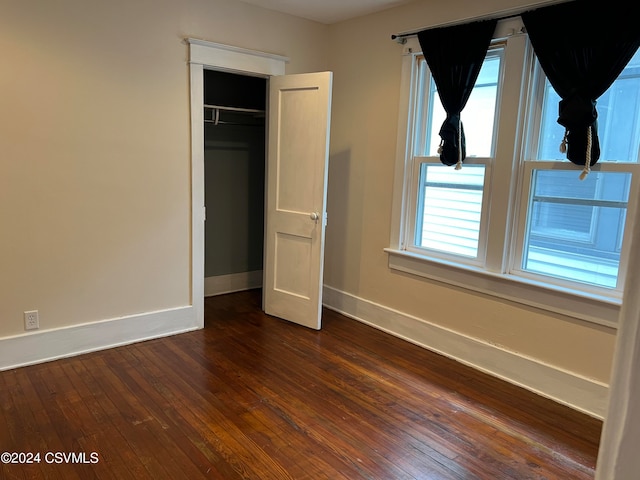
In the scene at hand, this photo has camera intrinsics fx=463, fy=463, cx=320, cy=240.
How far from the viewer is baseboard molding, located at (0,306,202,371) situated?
3023 millimetres

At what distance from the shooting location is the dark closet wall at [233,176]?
4625 millimetres

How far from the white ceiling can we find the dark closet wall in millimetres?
1015

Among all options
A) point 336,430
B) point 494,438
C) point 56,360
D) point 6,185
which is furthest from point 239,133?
point 494,438

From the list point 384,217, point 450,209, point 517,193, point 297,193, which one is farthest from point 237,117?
point 517,193

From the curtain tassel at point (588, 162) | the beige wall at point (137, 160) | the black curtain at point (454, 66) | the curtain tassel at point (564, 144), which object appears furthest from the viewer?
the black curtain at point (454, 66)

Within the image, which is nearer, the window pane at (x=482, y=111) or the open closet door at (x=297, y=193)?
the window pane at (x=482, y=111)

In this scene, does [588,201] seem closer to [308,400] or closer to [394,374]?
[394,374]

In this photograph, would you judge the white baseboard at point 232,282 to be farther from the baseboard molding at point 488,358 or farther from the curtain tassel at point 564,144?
the curtain tassel at point 564,144

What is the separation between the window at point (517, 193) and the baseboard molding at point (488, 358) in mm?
393

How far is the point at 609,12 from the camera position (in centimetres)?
251

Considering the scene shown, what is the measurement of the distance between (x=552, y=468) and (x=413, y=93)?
8.72 feet

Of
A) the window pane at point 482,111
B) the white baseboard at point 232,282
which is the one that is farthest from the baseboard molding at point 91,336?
the window pane at point 482,111

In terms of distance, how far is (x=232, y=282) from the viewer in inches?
194

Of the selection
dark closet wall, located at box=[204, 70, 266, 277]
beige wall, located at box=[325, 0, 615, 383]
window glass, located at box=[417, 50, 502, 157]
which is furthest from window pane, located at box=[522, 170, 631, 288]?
dark closet wall, located at box=[204, 70, 266, 277]
